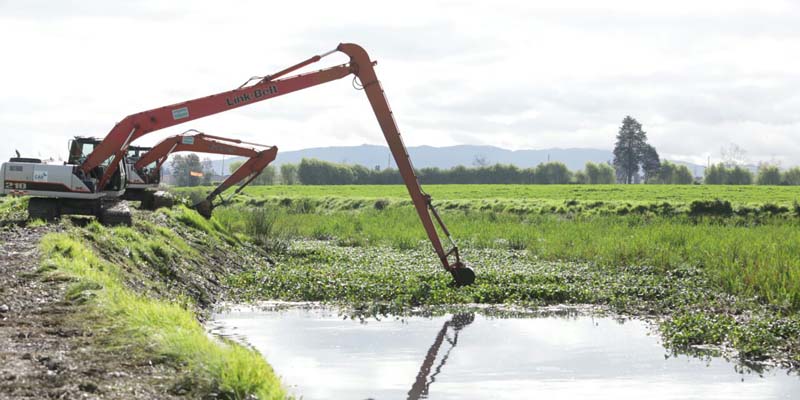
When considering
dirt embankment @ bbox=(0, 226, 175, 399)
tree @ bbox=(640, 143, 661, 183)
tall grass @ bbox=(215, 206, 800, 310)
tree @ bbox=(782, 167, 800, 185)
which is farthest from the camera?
tree @ bbox=(640, 143, 661, 183)

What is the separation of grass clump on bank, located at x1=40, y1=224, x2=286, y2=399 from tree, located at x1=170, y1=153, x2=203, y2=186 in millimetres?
107885

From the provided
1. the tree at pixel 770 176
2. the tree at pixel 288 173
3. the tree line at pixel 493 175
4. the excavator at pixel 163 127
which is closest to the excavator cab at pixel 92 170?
the excavator at pixel 163 127

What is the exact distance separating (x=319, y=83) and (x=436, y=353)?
8700mm

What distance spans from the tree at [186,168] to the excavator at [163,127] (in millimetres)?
99343

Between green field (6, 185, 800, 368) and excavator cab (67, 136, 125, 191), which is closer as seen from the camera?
green field (6, 185, 800, 368)

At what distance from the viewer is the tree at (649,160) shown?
6176 inches

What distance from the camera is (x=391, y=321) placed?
16531 mm

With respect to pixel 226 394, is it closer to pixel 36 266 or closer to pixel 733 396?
pixel 733 396

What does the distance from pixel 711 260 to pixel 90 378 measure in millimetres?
16395

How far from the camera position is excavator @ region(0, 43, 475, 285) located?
65.1ft

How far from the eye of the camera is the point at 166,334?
34.2 ft

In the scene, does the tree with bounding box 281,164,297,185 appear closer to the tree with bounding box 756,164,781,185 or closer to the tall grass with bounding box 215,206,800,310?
the tree with bounding box 756,164,781,185

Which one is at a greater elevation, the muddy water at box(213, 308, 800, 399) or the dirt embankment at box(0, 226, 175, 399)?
the dirt embankment at box(0, 226, 175, 399)

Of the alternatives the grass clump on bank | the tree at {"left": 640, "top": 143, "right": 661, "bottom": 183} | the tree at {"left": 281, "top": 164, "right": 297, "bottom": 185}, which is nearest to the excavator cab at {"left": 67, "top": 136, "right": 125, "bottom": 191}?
the grass clump on bank
